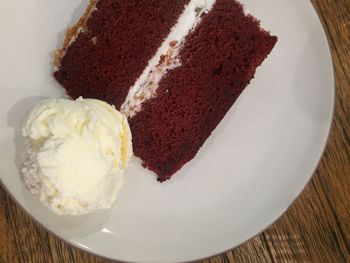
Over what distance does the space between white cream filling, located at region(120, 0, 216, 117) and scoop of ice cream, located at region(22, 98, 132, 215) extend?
194 millimetres

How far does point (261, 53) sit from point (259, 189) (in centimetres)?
41

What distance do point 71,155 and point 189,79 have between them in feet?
1.52

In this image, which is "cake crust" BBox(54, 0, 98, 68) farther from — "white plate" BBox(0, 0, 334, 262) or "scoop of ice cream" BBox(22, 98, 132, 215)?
"scoop of ice cream" BBox(22, 98, 132, 215)

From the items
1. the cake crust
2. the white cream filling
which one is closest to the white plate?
the cake crust

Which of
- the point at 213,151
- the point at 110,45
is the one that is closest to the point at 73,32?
the point at 110,45

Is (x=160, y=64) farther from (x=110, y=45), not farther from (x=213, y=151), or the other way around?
(x=213, y=151)

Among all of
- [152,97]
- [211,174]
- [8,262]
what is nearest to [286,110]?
[211,174]

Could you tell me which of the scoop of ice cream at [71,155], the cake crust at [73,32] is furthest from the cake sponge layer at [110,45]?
the scoop of ice cream at [71,155]

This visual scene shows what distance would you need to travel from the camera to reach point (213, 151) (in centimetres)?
156

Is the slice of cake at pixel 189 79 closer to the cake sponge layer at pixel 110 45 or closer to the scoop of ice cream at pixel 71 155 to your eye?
the cake sponge layer at pixel 110 45

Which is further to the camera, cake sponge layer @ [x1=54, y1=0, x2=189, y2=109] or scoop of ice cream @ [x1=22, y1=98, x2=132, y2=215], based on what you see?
cake sponge layer @ [x1=54, y1=0, x2=189, y2=109]

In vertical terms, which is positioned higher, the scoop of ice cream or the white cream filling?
the white cream filling

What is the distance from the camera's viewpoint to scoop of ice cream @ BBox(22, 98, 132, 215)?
125 cm

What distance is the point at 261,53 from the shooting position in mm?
1522
